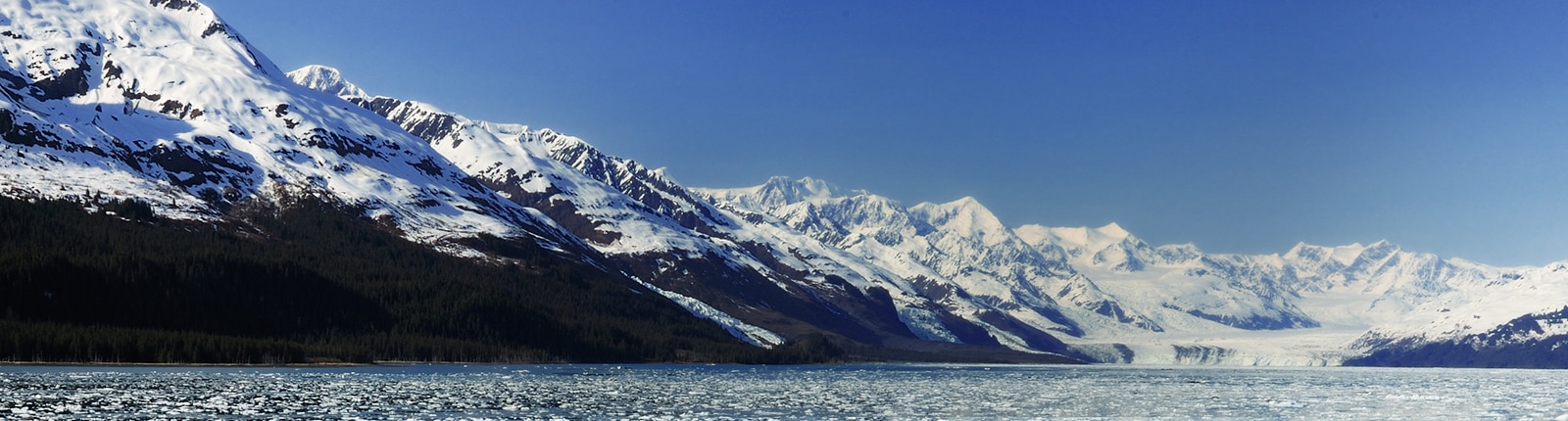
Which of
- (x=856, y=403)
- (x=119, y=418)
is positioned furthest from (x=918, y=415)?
(x=119, y=418)

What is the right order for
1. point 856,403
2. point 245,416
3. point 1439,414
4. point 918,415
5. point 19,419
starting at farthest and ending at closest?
point 856,403, point 1439,414, point 918,415, point 245,416, point 19,419

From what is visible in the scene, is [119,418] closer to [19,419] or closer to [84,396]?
[19,419]

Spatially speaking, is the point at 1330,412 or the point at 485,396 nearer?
the point at 1330,412

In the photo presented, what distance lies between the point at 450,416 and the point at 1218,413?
3380 inches

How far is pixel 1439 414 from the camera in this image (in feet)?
579

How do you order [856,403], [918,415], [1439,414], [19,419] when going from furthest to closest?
[856,403], [1439,414], [918,415], [19,419]

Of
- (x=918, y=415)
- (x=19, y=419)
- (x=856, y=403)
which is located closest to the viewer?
Answer: (x=19, y=419)

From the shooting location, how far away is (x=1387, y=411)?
182 meters

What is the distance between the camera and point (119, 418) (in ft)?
451

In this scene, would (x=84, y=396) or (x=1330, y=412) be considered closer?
(x=84, y=396)

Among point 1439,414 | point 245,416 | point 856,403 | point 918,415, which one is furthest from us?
point 856,403

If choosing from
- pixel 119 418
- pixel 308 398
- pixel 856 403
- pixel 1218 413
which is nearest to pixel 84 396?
pixel 308 398

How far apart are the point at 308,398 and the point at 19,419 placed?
4628 centimetres

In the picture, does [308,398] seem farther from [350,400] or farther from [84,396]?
[84,396]
